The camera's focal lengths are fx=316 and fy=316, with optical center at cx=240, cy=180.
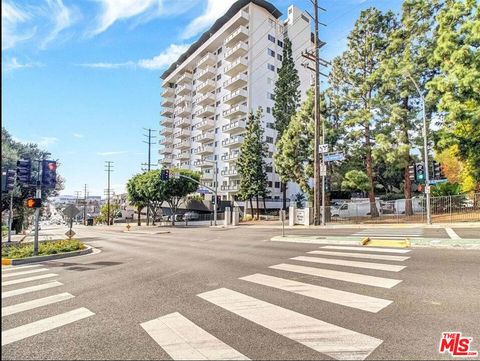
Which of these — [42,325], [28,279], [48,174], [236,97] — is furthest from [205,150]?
[42,325]

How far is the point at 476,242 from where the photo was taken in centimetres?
1032

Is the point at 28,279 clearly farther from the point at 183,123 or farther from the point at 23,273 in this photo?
the point at 183,123

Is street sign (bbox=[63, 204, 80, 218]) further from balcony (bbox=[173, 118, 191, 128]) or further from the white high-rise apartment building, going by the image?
balcony (bbox=[173, 118, 191, 128])

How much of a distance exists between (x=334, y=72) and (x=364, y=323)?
31174mm

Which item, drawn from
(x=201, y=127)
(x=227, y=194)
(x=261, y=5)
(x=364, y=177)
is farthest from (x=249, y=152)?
(x=261, y=5)

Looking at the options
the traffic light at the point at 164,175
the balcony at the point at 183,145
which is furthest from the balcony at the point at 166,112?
the traffic light at the point at 164,175

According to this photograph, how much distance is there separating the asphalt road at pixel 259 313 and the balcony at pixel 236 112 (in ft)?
165

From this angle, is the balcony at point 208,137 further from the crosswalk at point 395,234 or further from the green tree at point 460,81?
the crosswalk at point 395,234

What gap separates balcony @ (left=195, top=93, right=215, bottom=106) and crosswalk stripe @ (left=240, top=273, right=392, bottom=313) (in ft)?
209

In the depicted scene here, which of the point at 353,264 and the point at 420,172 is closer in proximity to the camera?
the point at 353,264

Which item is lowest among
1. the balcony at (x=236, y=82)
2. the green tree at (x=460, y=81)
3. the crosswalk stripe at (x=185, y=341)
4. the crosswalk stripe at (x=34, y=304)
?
the crosswalk stripe at (x=34, y=304)

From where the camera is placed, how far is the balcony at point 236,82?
57.1 m

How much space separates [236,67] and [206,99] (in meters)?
12.2

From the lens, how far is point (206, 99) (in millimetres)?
68500
